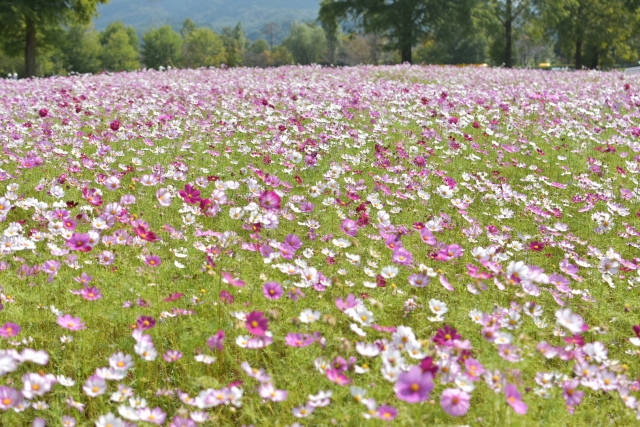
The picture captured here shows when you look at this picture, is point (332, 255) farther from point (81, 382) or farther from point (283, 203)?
point (81, 382)

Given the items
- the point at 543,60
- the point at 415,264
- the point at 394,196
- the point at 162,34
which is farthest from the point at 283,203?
the point at 543,60

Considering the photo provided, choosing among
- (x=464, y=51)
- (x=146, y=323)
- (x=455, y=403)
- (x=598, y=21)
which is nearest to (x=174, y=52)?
(x=464, y=51)

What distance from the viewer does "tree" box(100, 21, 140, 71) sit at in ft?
248

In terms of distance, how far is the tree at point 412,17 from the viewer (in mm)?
28250

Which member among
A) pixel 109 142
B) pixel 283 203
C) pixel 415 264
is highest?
pixel 109 142

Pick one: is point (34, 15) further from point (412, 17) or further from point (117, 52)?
point (117, 52)

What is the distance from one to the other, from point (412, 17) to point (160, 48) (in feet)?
207

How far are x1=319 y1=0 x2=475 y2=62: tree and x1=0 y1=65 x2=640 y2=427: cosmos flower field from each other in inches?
840

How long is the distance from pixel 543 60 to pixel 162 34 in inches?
2820

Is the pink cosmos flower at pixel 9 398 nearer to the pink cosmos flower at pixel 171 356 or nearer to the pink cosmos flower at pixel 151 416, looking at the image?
the pink cosmos flower at pixel 151 416

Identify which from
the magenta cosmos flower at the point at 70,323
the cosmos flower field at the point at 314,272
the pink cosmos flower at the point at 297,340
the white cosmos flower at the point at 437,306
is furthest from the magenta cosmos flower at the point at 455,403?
the magenta cosmos flower at the point at 70,323

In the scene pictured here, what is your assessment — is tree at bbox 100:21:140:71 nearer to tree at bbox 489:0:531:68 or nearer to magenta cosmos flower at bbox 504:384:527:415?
tree at bbox 489:0:531:68

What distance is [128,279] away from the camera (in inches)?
136

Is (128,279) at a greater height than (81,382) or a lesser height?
greater
